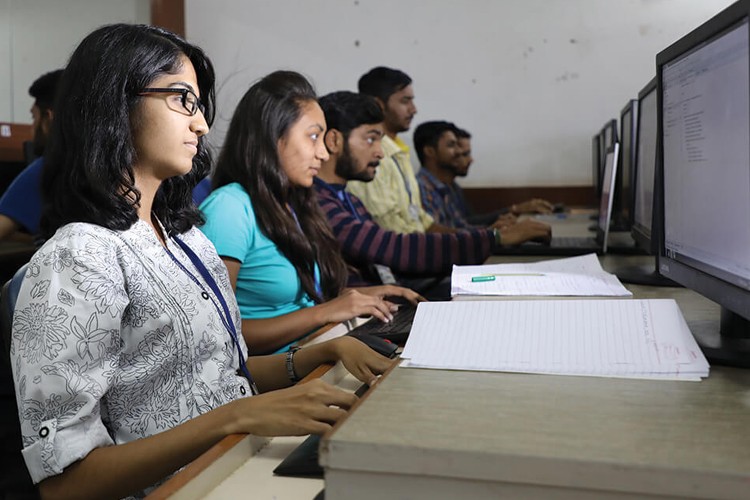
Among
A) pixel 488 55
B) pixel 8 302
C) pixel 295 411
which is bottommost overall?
pixel 295 411

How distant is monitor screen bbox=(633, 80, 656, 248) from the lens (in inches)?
59.1

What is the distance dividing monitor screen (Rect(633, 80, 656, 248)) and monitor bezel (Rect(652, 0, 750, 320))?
0.37 metres

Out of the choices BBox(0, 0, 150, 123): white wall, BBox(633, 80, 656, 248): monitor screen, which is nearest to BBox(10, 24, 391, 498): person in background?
BBox(633, 80, 656, 248): monitor screen

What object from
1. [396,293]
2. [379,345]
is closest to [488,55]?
[396,293]

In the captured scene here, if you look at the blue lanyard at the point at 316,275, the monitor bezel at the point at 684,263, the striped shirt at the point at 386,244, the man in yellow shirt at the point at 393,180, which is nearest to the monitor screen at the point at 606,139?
the man in yellow shirt at the point at 393,180

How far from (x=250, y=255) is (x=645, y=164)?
35.2 inches

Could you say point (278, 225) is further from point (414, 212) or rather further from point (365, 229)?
point (414, 212)

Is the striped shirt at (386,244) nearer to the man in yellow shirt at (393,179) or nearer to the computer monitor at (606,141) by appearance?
the computer monitor at (606,141)

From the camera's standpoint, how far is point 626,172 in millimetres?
2104

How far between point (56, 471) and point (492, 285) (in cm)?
80

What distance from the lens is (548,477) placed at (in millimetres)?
501

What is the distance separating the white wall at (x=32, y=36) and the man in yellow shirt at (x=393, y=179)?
161 cm

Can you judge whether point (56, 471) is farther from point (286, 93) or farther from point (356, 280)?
point (356, 280)

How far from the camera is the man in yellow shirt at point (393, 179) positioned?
293 cm
